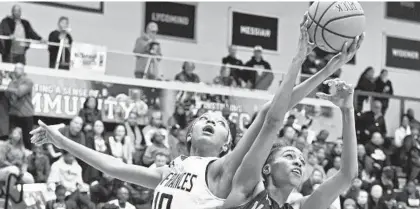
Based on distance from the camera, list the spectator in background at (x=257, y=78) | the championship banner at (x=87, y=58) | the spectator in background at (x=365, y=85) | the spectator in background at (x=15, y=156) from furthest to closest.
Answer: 1. the spectator in background at (x=365, y=85)
2. the spectator in background at (x=257, y=78)
3. the championship banner at (x=87, y=58)
4. the spectator in background at (x=15, y=156)

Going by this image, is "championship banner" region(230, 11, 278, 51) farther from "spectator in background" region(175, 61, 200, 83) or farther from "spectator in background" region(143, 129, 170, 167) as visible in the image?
"spectator in background" region(143, 129, 170, 167)

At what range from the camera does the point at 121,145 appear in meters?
14.5

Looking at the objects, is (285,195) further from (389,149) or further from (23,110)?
(389,149)

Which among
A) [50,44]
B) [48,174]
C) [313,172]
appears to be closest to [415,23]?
[313,172]

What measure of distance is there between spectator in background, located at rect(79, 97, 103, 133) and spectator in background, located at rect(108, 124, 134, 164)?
47 centimetres

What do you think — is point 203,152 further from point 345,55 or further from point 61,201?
point 61,201

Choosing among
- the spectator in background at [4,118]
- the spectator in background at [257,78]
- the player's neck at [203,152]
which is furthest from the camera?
the spectator in background at [257,78]

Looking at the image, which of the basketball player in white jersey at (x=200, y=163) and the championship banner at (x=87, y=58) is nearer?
the basketball player in white jersey at (x=200, y=163)

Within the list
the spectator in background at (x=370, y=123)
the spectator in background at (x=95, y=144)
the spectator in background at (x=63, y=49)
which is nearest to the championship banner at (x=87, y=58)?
the spectator in background at (x=63, y=49)

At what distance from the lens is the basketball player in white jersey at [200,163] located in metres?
4.71

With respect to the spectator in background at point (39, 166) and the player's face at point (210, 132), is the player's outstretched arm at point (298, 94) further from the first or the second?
the spectator in background at point (39, 166)

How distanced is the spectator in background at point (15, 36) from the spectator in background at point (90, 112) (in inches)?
56.7

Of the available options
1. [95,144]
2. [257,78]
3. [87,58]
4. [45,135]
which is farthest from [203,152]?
[257,78]

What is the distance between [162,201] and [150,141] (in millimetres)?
10155
